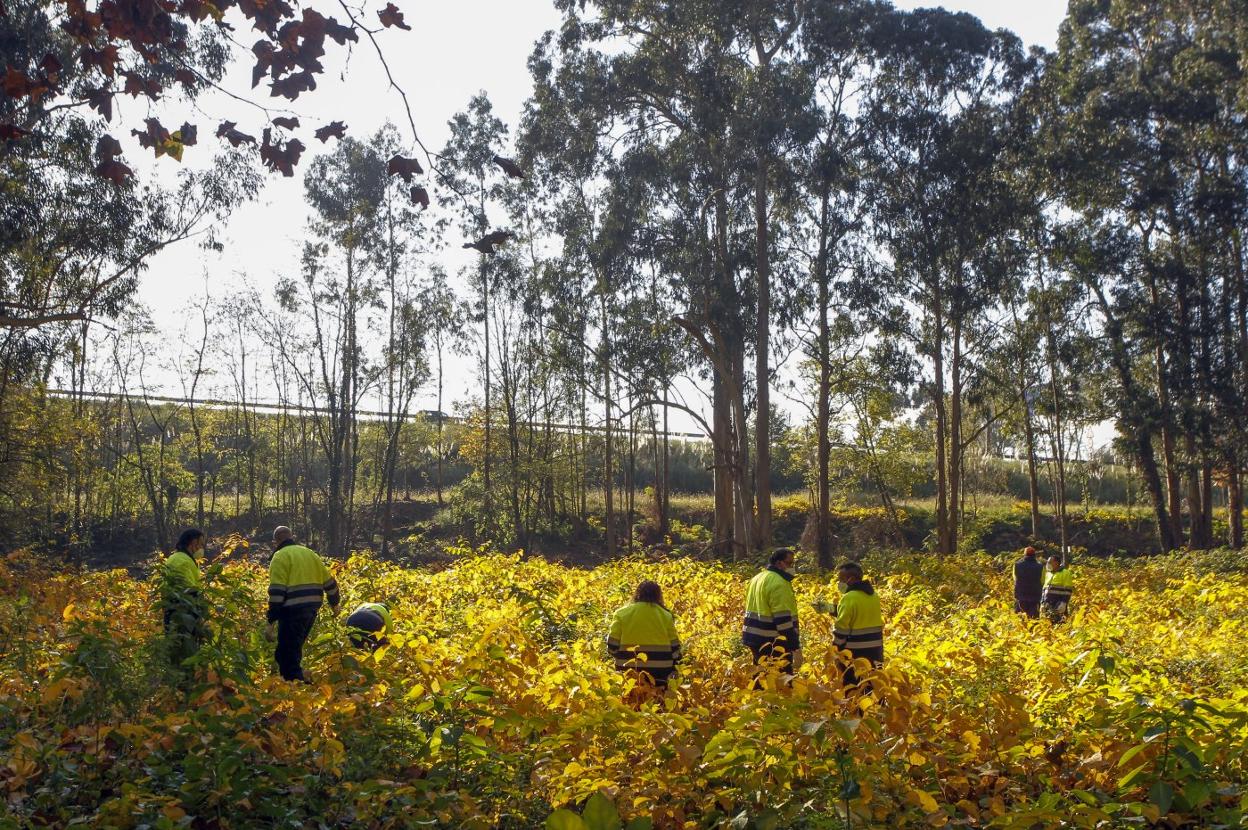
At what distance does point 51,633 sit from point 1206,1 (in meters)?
25.8

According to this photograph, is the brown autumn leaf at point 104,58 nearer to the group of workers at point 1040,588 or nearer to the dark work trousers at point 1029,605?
the group of workers at point 1040,588

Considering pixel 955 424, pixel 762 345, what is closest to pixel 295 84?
pixel 762 345

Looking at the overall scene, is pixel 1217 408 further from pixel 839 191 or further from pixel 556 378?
pixel 556 378

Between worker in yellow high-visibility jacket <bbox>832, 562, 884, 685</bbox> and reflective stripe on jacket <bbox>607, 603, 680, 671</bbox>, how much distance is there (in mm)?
1412

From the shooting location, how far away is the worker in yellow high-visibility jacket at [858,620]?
7676 mm

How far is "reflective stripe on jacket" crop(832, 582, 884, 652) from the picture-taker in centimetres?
768

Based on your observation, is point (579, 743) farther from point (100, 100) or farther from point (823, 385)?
point (823, 385)

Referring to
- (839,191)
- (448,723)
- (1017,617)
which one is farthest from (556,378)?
(448,723)

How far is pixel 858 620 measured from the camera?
7684 mm

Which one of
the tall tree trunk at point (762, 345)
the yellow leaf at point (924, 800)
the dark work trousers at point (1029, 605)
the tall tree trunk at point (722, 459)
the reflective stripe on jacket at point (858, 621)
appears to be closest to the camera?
the yellow leaf at point (924, 800)

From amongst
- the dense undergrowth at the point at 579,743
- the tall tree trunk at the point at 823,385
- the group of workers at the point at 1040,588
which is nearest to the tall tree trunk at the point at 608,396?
the tall tree trunk at the point at 823,385

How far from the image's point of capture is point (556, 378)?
116ft

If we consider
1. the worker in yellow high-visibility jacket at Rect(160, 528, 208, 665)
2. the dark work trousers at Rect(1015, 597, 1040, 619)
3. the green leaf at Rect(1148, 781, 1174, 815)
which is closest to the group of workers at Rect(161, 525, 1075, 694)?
the worker in yellow high-visibility jacket at Rect(160, 528, 208, 665)

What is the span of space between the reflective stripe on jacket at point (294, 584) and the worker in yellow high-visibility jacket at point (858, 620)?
390 cm
